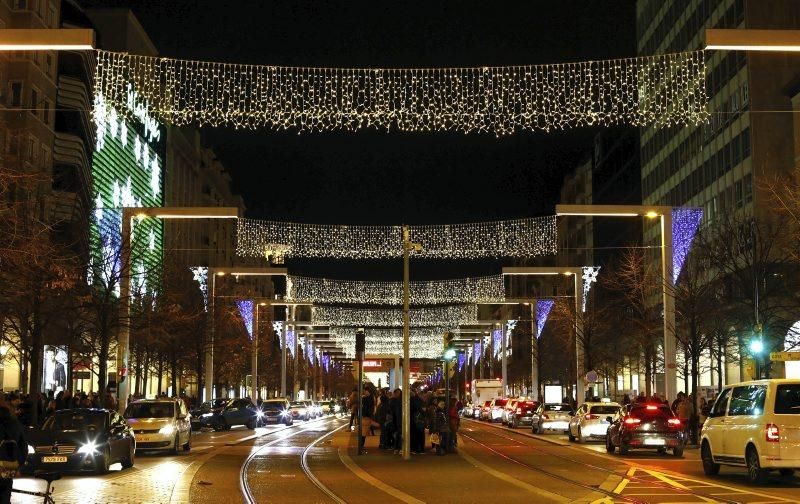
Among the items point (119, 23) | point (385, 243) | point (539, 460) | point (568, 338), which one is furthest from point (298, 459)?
point (119, 23)

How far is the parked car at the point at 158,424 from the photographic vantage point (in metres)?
33.5

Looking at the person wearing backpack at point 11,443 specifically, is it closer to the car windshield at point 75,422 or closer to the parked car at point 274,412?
the car windshield at point 75,422

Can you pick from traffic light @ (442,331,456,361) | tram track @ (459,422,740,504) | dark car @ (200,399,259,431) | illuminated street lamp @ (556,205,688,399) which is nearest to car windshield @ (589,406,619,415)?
illuminated street lamp @ (556,205,688,399)

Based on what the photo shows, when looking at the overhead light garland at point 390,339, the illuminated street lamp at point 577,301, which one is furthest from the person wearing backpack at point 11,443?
the overhead light garland at point 390,339

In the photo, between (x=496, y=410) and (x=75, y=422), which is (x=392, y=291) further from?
(x=75, y=422)

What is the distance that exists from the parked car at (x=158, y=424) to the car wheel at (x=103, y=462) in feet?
23.7

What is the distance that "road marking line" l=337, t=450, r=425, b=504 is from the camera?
63.7 ft

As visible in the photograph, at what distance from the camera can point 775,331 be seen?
48.2 m

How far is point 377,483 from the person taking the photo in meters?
22.9

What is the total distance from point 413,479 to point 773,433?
735cm

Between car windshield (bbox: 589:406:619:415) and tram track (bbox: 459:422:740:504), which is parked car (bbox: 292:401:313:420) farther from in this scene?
tram track (bbox: 459:422:740:504)

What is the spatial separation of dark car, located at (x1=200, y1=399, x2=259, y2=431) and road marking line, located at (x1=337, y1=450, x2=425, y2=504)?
2844 centimetres

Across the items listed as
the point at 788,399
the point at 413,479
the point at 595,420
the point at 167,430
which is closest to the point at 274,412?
the point at 595,420

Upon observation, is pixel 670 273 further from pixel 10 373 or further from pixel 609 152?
pixel 609 152
